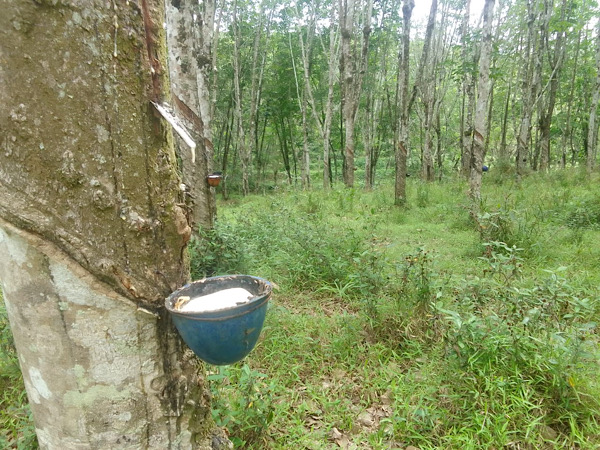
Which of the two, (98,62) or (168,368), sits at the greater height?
(98,62)

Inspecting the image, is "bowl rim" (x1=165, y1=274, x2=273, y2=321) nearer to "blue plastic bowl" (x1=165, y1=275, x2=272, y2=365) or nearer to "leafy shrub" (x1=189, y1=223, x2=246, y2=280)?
"blue plastic bowl" (x1=165, y1=275, x2=272, y2=365)

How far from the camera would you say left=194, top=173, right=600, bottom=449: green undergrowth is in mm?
2053

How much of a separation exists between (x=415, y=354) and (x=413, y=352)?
0.02 m

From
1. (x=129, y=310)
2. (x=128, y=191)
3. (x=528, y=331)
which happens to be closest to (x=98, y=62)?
(x=128, y=191)

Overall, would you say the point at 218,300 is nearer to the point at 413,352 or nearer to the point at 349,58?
the point at 413,352

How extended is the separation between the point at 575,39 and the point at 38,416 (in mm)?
20297

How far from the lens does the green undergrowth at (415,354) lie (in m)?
2.05

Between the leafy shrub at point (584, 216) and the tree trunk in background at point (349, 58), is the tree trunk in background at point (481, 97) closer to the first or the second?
the leafy shrub at point (584, 216)

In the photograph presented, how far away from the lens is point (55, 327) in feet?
3.20

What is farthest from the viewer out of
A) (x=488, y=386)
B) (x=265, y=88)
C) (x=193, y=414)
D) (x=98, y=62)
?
(x=265, y=88)

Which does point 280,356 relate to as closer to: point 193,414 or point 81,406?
point 193,414

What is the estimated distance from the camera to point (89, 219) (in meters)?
0.98

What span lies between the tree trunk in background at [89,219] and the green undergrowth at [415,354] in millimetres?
871

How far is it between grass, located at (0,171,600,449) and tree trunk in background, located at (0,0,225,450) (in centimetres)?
82
